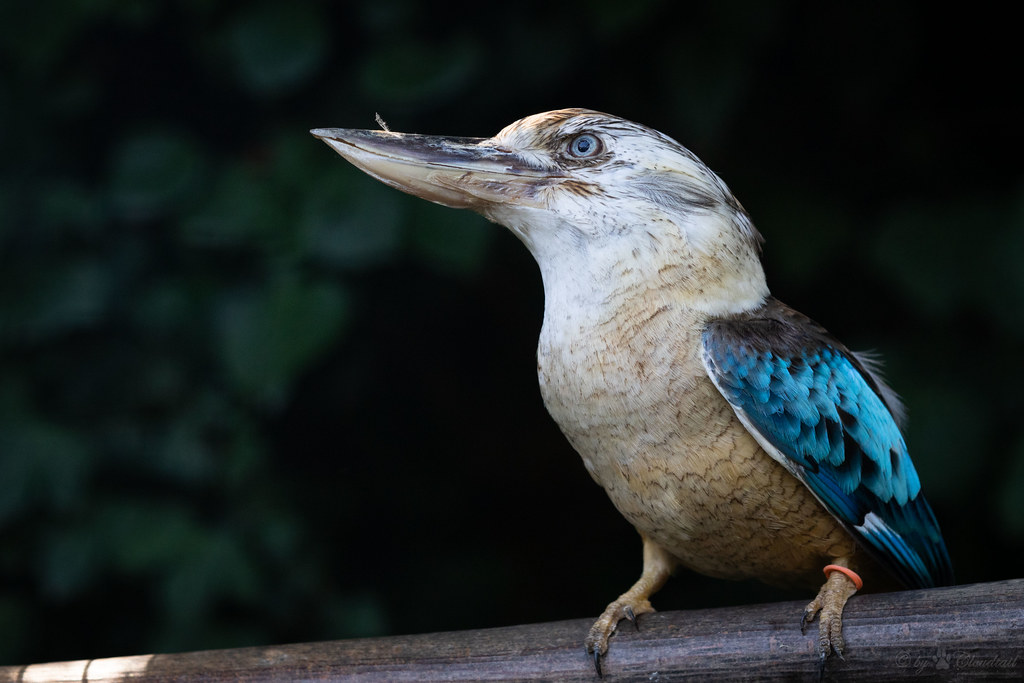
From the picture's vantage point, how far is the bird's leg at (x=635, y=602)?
1.78m

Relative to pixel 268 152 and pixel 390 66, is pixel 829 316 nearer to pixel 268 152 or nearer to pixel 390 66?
pixel 390 66

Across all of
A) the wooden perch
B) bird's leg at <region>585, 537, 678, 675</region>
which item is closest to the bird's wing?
the wooden perch

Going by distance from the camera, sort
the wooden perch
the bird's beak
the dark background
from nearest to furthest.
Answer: the wooden perch
the bird's beak
the dark background

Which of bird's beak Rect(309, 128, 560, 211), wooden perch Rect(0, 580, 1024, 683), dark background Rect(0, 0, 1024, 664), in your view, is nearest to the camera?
wooden perch Rect(0, 580, 1024, 683)

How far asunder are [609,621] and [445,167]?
2.77 ft

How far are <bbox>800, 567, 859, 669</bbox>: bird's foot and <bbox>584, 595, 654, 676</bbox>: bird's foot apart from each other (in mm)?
301

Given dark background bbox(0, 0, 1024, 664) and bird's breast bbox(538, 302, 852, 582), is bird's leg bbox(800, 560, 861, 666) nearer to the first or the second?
bird's breast bbox(538, 302, 852, 582)

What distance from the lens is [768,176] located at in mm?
2934

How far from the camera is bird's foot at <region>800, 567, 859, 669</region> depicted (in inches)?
65.7

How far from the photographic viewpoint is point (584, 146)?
1815 mm

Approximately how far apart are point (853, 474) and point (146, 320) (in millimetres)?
1891

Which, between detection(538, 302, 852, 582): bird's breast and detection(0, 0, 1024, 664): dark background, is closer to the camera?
detection(538, 302, 852, 582): bird's breast

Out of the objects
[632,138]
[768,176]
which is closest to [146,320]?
[632,138]

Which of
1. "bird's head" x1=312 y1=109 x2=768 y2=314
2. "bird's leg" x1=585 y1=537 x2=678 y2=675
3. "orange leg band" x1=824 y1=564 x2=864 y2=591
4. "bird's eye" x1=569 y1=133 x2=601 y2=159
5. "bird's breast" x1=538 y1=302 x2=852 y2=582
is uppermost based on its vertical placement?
"bird's eye" x1=569 y1=133 x2=601 y2=159
